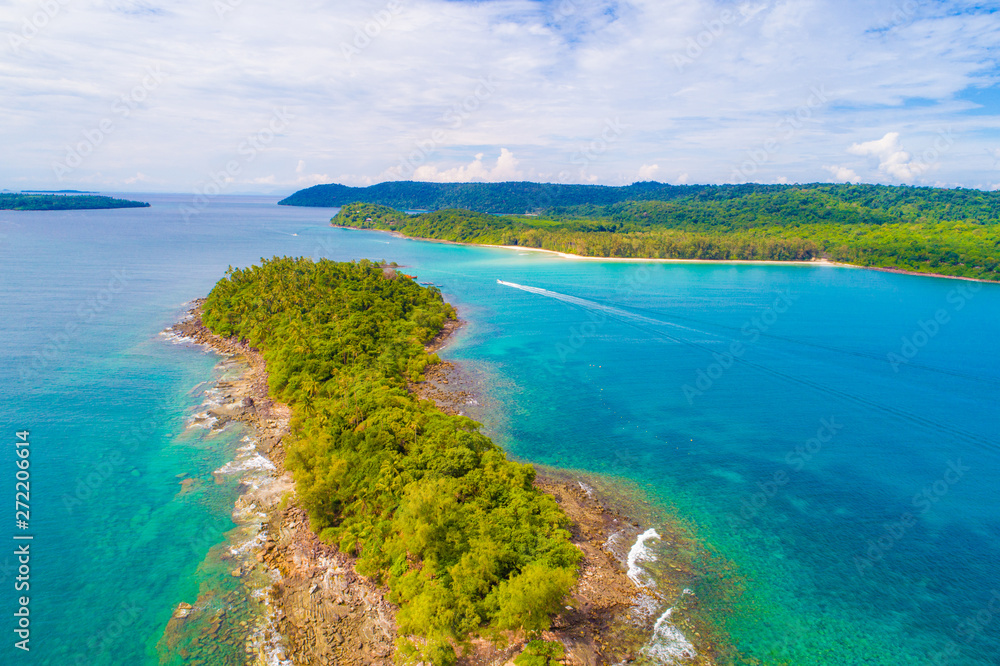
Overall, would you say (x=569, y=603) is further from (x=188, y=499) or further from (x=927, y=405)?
(x=927, y=405)

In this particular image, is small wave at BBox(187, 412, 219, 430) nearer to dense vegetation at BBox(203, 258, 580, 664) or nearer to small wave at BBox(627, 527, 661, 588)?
dense vegetation at BBox(203, 258, 580, 664)

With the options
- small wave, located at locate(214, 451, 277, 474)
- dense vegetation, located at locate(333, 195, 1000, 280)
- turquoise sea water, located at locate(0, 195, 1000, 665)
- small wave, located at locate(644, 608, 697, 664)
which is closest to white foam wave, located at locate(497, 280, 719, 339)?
turquoise sea water, located at locate(0, 195, 1000, 665)

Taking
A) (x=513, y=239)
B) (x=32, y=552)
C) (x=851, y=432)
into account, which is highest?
(x=513, y=239)

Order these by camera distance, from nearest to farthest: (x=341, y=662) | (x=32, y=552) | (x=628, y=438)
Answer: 1. (x=341, y=662)
2. (x=32, y=552)
3. (x=628, y=438)

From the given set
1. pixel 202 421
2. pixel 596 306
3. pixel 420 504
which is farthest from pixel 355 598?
pixel 596 306

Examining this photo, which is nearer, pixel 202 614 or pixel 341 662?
pixel 341 662

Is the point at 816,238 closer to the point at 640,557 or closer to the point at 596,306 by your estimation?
the point at 596,306

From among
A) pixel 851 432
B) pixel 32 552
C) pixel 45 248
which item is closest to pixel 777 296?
pixel 851 432
